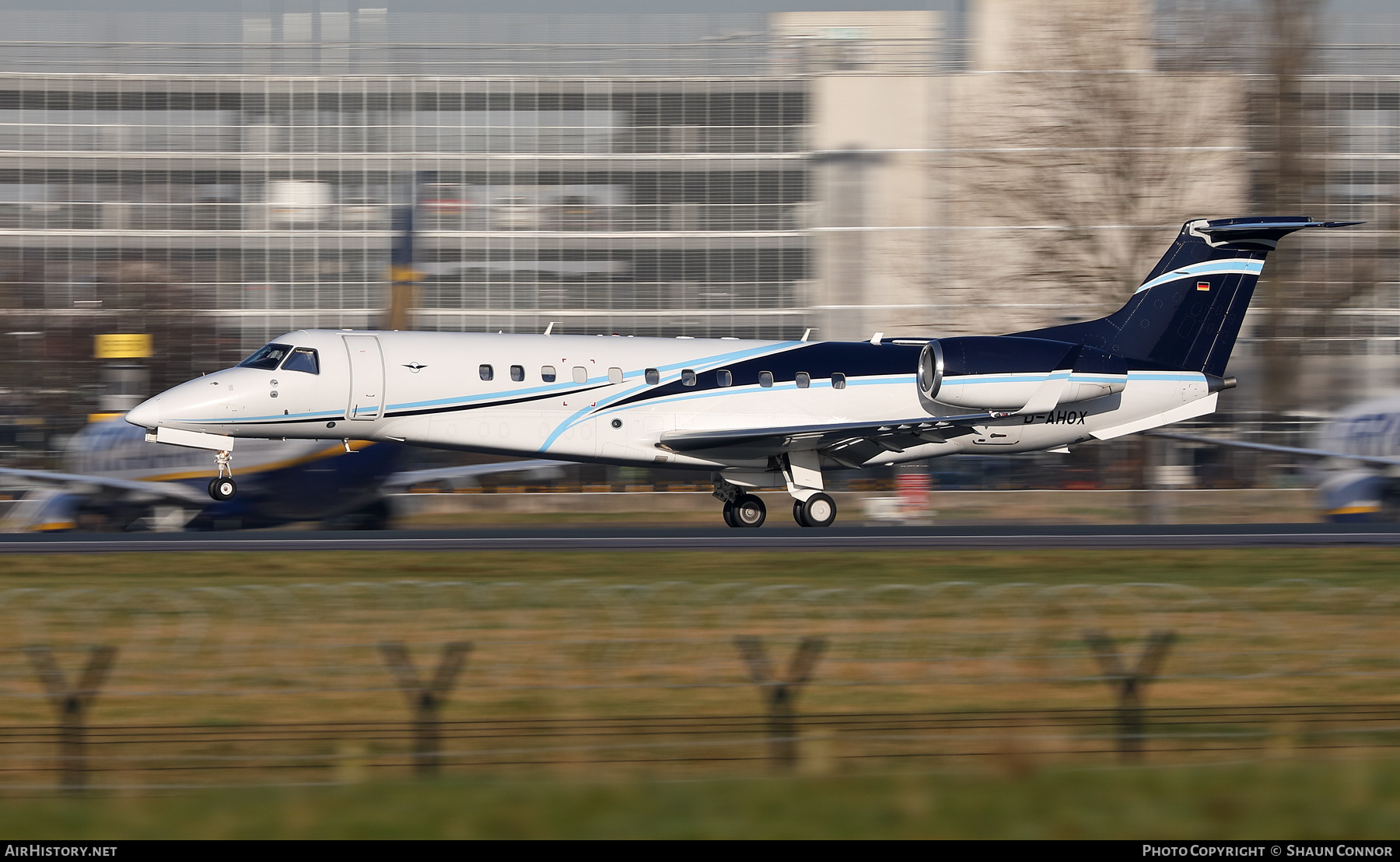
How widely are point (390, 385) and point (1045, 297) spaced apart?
679 inches

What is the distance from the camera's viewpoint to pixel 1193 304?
92.9ft

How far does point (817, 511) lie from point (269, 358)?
10361mm

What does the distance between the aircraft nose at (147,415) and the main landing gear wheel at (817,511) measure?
11.5m

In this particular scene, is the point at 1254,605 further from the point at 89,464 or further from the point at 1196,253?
the point at 89,464

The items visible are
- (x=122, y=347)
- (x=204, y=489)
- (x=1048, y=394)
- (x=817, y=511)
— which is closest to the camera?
A: (x=1048, y=394)

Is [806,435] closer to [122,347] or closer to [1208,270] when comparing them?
[1208,270]

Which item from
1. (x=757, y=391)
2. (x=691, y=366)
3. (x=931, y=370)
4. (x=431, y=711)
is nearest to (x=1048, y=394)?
(x=931, y=370)

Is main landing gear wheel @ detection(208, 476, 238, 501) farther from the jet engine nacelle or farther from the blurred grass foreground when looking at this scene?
the jet engine nacelle

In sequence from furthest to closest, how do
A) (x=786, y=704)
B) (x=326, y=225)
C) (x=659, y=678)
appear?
(x=326, y=225) → (x=659, y=678) → (x=786, y=704)

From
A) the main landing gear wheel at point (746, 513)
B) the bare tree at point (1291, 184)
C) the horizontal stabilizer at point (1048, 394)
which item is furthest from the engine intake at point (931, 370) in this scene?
the bare tree at point (1291, 184)

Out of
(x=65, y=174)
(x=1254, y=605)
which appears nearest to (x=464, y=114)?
(x=65, y=174)

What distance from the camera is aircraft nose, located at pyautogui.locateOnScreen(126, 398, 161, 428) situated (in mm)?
23250

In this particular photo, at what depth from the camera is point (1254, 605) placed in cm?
1566

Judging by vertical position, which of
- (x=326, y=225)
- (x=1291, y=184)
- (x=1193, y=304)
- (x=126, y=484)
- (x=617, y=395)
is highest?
(x=326, y=225)
